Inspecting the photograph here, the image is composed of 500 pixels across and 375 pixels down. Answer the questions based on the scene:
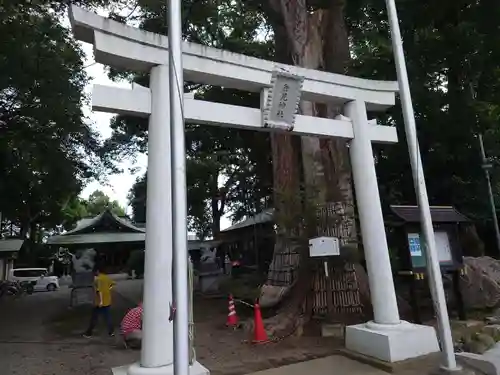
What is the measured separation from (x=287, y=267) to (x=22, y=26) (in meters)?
9.17

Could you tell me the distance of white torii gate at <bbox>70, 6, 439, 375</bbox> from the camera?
4.70m

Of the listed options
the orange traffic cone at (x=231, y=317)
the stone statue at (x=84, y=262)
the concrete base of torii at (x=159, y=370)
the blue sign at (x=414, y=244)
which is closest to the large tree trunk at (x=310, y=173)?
the orange traffic cone at (x=231, y=317)

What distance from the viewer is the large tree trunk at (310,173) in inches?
331

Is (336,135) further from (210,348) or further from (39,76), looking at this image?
(39,76)

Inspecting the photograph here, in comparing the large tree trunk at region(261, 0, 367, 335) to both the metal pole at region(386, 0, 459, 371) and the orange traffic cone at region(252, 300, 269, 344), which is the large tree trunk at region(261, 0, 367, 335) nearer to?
the orange traffic cone at region(252, 300, 269, 344)

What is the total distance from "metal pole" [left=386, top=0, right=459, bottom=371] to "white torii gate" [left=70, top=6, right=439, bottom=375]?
74 cm

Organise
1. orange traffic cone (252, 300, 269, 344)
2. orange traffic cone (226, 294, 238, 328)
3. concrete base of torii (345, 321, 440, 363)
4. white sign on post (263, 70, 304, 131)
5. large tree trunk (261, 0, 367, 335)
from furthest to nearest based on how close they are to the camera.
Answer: orange traffic cone (226, 294, 238, 328) < large tree trunk (261, 0, 367, 335) < orange traffic cone (252, 300, 269, 344) < white sign on post (263, 70, 304, 131) < concrete base of torii (345, 321, 440, 363)

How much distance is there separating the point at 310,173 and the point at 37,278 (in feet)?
75.0

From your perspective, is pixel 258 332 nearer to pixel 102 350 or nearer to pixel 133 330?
pixel 133 330

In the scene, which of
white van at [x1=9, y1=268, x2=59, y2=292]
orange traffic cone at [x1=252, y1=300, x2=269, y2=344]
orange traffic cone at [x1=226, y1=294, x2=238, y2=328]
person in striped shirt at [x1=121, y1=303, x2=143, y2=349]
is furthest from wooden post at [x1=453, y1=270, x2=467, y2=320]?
white van at [x1=9, y1=268, x2=59, y2=292]

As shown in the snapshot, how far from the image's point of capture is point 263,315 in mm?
9664

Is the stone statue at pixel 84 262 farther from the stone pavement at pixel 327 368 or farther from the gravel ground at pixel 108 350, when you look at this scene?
the stone pavement at pixel 327 368

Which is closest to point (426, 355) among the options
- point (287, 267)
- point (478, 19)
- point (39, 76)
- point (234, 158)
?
point (287, 267)

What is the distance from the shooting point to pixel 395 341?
5.75 meters
